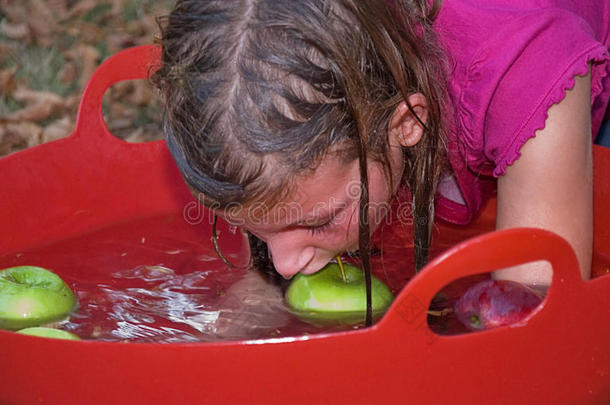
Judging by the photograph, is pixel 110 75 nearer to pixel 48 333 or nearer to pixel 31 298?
pixel 31 298

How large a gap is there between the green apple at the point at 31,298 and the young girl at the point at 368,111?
0.28 m

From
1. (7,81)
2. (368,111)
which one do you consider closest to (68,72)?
(7,81)

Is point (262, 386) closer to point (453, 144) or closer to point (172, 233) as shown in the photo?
point (453, 144)

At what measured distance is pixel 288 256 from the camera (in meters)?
0.90

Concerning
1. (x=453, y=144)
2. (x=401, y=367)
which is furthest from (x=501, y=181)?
(x=401, y=367)

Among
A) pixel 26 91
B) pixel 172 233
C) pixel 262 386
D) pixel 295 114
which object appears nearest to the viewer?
pixel 262 386

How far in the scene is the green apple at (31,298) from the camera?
1007 mm

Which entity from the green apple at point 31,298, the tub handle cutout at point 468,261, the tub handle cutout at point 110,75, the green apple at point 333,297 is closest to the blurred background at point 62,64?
the tub handle cutout at point 110,75

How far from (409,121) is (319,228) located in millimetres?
156

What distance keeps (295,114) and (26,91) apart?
1.31 m

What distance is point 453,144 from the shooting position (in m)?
1.06

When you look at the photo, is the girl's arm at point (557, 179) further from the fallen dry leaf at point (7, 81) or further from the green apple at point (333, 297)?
the fallen dry leaf at point (7, 81)

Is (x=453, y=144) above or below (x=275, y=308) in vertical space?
above

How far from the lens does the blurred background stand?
1.93 metres
